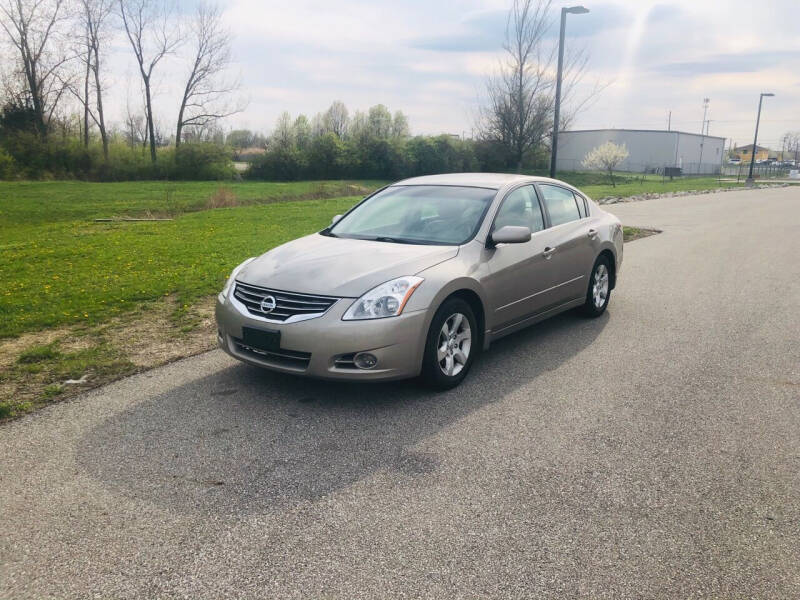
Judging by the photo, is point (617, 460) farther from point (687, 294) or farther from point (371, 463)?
point (687, 294)

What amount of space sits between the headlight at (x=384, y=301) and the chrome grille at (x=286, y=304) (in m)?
0.17

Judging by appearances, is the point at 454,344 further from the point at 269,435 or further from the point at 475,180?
the point at 475,180

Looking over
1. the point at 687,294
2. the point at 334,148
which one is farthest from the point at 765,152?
the point at 687,294

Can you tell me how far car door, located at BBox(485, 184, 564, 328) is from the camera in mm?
5625

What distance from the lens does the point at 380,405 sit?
193 inches

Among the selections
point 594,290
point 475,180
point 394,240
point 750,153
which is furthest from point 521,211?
point 750,153

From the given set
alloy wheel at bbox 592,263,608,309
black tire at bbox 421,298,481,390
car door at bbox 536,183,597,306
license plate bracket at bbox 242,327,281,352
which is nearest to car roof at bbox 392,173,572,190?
car door at bbox 536,183,597,306

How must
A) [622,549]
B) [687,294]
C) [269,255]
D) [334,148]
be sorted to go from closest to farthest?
[622,549], [269,255], [687,294], [334,148]

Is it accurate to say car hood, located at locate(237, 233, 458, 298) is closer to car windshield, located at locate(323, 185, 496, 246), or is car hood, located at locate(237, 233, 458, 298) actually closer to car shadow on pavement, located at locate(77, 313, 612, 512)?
car windshield, located at locate(323, 185, 496, 246)

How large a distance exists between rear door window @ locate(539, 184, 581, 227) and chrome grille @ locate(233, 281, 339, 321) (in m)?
2.89

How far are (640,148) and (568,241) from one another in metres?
79.1

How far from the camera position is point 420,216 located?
19.6 feet

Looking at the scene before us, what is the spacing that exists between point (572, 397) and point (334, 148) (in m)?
47.9

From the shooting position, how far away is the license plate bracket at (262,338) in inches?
186
